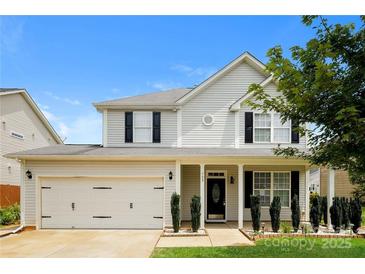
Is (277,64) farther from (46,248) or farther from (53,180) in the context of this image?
(53,180)

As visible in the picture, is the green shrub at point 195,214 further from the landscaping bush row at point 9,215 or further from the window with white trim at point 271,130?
the landscaping bush row at point 9,215

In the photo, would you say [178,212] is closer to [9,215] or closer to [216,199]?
[216,199]

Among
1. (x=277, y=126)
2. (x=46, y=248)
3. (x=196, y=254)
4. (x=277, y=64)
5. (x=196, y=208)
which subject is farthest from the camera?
(x=277, y=126)

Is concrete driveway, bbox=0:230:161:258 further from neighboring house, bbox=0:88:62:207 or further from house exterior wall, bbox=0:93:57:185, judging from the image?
house exterior wall, bbox=0:93:57:185

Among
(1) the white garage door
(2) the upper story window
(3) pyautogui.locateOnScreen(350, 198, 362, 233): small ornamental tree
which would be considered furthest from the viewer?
(2) the upper story window

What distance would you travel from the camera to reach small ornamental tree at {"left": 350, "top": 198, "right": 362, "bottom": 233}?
11828mm

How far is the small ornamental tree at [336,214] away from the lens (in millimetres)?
11773

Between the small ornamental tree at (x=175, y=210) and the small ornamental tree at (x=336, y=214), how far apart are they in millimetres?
5681

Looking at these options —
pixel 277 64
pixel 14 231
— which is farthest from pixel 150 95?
pixel 277 64

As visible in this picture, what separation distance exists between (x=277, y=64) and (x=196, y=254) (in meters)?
5.04

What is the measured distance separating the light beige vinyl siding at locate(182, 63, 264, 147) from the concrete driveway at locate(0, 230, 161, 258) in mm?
4620

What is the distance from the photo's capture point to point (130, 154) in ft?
41.4

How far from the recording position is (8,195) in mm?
16859

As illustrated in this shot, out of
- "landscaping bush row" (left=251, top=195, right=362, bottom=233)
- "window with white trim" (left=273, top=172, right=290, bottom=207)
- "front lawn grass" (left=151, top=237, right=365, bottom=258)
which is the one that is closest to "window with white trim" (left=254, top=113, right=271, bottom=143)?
"window with white trim" (left=273, top=172, right=290, bottom=207)
